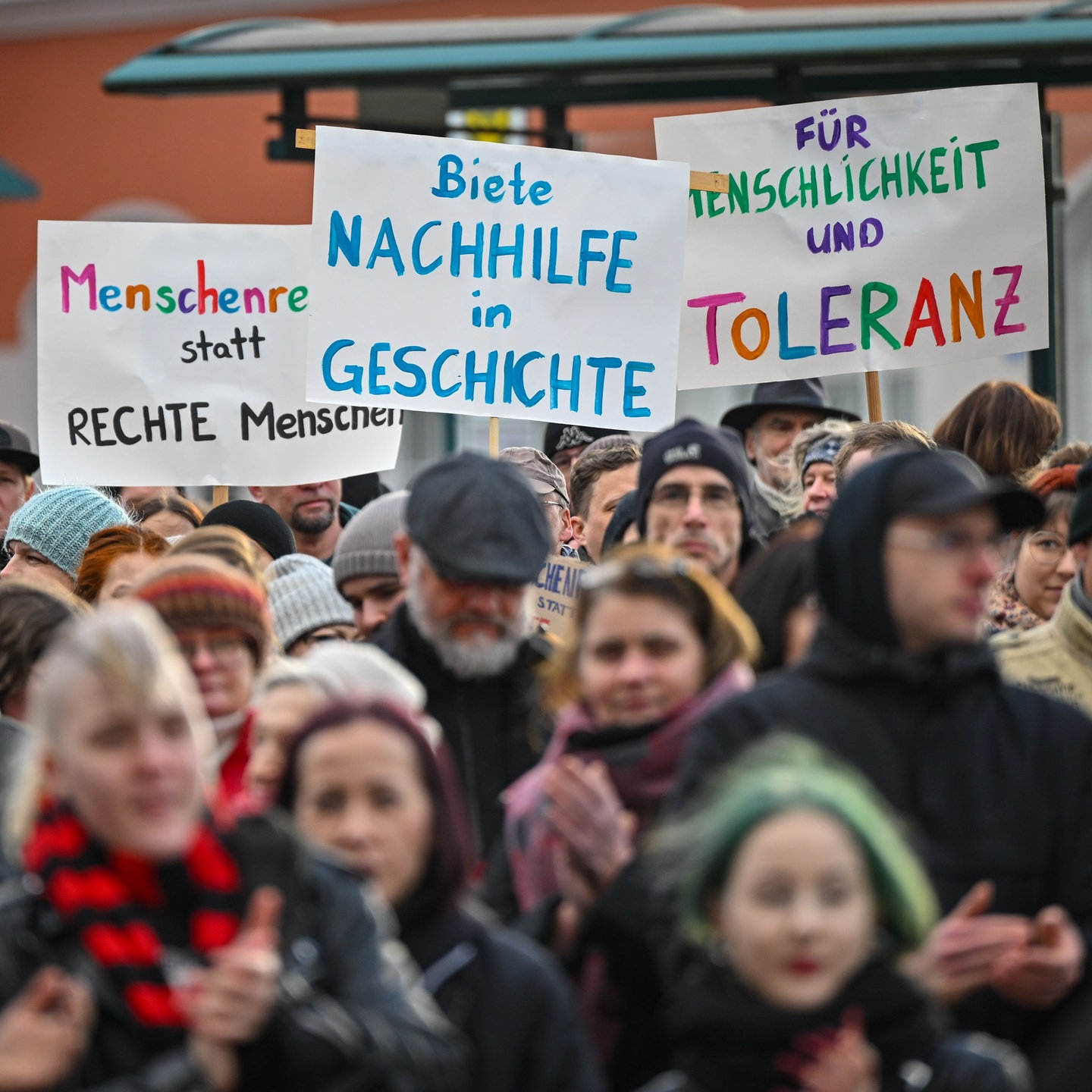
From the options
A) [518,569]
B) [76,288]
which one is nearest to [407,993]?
[518,569]

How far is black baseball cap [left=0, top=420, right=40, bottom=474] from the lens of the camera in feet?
23.4

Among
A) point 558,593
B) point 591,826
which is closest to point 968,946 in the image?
point 591,826

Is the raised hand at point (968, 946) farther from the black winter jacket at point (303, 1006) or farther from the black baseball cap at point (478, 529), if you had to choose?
the black baseball cap at point (478, 529)

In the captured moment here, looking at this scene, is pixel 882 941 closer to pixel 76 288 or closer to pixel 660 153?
pixel 660 153

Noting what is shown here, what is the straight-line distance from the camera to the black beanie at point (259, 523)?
598 centimetres

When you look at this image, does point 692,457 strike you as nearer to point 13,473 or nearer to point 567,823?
point 567,823

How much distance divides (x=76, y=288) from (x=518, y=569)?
3.37m

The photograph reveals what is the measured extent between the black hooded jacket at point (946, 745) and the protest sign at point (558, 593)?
241cm

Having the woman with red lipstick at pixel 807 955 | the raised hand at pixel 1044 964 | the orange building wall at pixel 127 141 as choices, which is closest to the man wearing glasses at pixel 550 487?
the raised hand at pixel 1044 964

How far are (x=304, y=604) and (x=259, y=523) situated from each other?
1068mm

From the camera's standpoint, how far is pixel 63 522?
5793 mm

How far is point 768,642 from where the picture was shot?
12.4ft

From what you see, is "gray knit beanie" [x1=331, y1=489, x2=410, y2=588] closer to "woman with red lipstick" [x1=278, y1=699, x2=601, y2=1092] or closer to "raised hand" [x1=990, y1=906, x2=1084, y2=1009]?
"woman with red lipstick" [x1=278, y1=699, x2=601, y2=1092]

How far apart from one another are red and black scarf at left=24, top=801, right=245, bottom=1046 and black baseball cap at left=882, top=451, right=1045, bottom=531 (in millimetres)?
1199
